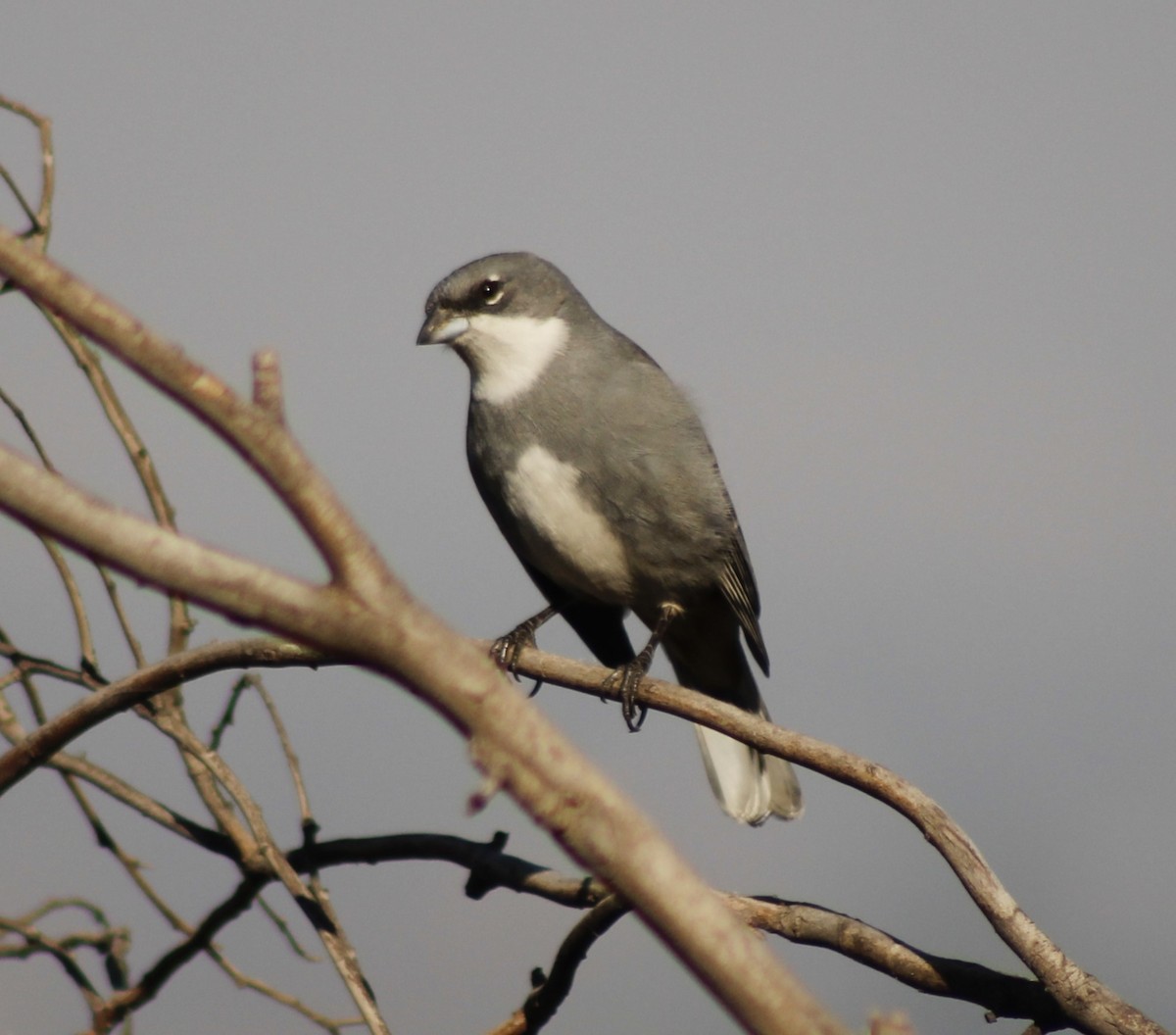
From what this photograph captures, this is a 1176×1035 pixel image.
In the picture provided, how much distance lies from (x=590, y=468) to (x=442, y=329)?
83 cm

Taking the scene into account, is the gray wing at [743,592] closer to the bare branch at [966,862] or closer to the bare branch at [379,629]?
the bare branch at [966,862]

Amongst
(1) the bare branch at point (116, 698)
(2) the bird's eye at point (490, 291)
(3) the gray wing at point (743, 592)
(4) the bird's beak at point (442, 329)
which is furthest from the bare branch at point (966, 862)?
(2) the bird's eye at point (490, 291)

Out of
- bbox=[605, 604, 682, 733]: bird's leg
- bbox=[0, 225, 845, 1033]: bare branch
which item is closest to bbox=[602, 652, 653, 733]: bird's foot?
bbox=[605, 604, 682, 733]: bird's leg

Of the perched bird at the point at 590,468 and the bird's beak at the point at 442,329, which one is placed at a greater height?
the bird's beak at the point at 442,329

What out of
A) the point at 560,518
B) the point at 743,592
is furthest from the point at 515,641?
the point at 743,592

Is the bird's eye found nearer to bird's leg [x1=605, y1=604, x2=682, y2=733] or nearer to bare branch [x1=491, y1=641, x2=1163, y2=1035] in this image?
bird's leg [x1=605, y1=604, x2=682, y2=733]

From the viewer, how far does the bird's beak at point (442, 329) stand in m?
5.47

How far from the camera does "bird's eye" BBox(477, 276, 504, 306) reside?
562 centimetres

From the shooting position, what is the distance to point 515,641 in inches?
217

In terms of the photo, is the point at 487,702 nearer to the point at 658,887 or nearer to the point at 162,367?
the point at 658,887

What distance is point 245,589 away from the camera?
1.34 m

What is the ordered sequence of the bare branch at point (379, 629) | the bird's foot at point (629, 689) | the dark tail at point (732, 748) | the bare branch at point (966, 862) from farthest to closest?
the dark tail at point (732, 748), the bird's foot at point (629, 689), the bare branch at point (966, 862), the bare branch at point (379, 629)

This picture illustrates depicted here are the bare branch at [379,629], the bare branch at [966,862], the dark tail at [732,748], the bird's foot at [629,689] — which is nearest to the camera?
the bare branch at [379,629]

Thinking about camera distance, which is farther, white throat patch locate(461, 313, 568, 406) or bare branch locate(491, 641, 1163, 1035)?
white throat patch locate(461, 313, 568, 406)
